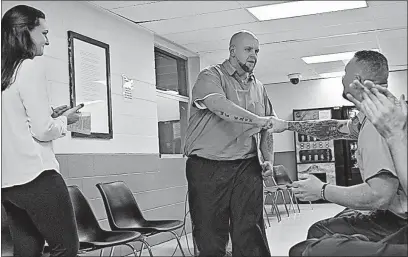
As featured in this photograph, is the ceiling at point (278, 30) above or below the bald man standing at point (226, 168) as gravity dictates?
above

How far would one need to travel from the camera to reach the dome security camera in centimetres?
489

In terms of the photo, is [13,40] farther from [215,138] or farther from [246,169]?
[246,169]

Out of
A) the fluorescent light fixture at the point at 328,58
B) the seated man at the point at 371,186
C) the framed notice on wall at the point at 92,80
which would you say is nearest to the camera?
the seated man at the point at 371,186

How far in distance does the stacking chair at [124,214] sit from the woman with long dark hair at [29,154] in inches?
37.8

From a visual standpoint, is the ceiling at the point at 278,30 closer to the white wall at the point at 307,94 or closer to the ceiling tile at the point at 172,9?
the ceiling tile at the point at 172,9

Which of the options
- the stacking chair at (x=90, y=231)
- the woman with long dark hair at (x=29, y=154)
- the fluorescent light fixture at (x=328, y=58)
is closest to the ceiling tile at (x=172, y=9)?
the stacking chair at (x=90, y=231)

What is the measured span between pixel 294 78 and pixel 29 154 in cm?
373

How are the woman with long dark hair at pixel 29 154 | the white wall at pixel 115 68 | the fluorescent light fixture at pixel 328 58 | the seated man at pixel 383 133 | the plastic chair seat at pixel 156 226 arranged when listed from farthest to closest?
1. the fluorescent light fixture at pixel 328 58
2. the white wall at pixel 115 68
3. the plastic chair seat at pixel 156 226
4. the woman with long dark hair at pixel 29 154
5. the seated man at pixel 383 133

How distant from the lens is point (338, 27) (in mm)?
4016

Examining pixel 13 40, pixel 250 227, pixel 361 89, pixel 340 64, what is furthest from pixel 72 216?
pixel 340 64

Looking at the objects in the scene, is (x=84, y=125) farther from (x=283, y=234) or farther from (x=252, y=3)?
(x=283, y=234)

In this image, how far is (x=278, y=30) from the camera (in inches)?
159

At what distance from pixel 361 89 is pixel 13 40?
1.18m

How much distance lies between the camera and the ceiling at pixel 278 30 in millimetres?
3385
